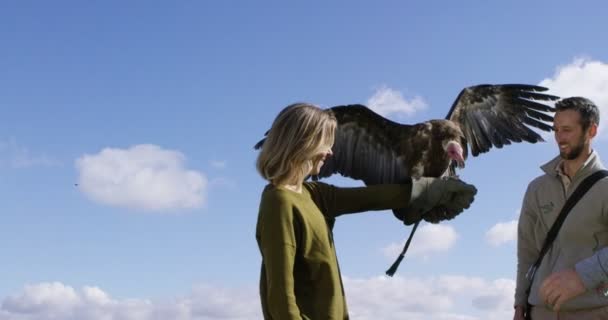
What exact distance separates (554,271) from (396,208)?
2.82ft

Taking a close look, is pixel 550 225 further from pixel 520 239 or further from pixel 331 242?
pixel 331 242

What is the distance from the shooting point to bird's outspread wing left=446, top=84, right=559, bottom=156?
7180 millimetres

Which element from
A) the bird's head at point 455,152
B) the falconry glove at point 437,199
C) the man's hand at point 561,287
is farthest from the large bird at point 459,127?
the man's hand at point 561,287

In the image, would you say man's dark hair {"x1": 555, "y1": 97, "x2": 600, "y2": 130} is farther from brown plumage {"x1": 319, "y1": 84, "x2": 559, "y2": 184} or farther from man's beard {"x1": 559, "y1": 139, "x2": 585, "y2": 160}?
brown plumage {"x1": 319, "y1": 84, "x2": 559, "y2": 184}

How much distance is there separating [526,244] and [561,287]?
1.88 ft

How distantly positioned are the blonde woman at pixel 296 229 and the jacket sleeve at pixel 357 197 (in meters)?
0.21

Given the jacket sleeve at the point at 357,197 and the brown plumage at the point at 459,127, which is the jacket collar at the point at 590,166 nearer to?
the jacket sleeve at the point at 357,197

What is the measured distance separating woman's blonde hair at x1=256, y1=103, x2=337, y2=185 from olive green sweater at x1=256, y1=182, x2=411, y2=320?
73mm

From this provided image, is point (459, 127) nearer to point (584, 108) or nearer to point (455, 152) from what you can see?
point (455, 152)

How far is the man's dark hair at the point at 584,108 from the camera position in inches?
133

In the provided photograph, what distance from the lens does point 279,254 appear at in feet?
7.86

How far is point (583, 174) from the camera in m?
3.42

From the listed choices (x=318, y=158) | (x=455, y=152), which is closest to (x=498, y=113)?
(x=455, y=152)

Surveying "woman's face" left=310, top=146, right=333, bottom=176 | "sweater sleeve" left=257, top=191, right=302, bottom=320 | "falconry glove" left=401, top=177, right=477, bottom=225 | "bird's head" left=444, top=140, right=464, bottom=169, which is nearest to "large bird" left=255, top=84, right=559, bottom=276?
"bird's head" left=444, top=140, right=464, bottom=169
